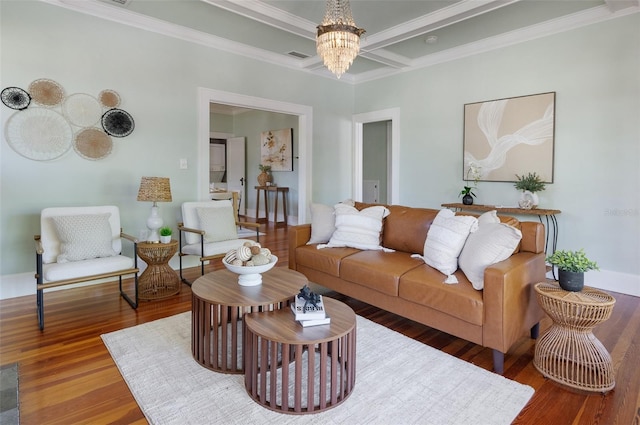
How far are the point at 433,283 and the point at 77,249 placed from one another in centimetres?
288

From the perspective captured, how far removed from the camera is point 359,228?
3.35 m

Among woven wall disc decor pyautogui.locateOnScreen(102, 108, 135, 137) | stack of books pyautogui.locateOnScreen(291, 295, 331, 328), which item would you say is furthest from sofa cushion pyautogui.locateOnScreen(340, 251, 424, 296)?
woven wall disc decor pyautogui.locateOnScreen(102, 108, 135, 137)

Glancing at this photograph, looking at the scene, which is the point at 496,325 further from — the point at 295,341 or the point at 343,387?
the point at 295,341

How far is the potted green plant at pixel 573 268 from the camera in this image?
81.0 inches

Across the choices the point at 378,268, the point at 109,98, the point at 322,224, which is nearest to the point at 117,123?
the point at 109,98

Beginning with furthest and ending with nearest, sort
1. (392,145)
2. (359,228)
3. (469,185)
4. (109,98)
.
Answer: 1. (392,145)
2. (469,185)
3. (109,98)
4. (359,228)

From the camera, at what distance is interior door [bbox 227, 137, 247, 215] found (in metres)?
9.22

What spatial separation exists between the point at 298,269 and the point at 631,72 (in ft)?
12.5

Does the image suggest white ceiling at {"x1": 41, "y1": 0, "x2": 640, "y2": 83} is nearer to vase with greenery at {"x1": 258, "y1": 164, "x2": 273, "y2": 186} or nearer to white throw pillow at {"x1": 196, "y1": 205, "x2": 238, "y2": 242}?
white throw pillow at {"x1": 196, "y1": 205, "x2": 238, "y2": 242}

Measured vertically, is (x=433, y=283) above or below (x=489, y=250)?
below

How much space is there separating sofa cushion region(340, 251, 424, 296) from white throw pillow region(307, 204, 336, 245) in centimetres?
49

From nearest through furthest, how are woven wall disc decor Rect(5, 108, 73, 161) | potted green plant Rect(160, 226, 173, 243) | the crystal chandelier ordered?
1. the crystal chandelier
2. woven wall disc decor Rect(5, 108, 73, 161)
3. potted green plant Rect(160, 226, 173, 243)

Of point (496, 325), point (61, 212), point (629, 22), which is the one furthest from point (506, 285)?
A: point (61, 212)

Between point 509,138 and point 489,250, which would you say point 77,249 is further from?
point 509,138
